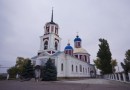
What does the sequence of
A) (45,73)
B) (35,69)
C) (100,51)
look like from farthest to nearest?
(100,51), (35,69), (45,73)

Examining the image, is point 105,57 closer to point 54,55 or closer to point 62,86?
point 54,55

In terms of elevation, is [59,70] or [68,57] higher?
[68,57]

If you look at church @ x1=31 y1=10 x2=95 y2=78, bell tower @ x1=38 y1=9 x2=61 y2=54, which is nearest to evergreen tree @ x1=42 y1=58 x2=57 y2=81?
church @ x1=31 y1=10 x2=95 y2=78

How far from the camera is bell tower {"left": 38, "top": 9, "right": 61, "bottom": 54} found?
29062 mm

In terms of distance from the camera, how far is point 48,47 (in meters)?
29.2

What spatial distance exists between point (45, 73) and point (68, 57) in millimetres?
9533

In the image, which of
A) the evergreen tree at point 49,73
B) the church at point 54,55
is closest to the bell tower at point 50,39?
the church at point 54,55

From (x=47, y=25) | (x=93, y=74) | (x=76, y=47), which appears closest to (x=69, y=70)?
(x=47, y=25)

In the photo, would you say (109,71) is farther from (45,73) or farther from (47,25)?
(47,25)

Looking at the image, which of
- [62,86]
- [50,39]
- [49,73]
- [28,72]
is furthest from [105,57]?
[62,86]

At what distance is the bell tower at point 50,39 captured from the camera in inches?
1144

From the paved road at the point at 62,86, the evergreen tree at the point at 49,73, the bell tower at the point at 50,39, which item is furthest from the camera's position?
the bell tower at the point at 50,39

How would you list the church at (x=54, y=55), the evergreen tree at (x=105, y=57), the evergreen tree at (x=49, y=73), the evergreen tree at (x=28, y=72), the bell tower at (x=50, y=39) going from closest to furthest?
1. the evergreen tree at (x=49, y=73)
2. the evergreen tree at (x=28, y=72)
3. the church at (x=54, y=55)
4. the bell tower at (x=50, y=39)
5. the evergreen tree at (x=105, y=57)

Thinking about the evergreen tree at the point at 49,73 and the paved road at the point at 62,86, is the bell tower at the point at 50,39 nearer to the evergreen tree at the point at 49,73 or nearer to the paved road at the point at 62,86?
the evergreen tree at the point at 49,73
